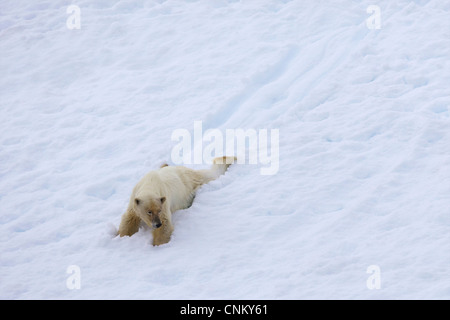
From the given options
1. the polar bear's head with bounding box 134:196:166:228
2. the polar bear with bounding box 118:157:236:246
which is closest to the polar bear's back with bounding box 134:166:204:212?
the polar bear with bounding box 118:157:236:246

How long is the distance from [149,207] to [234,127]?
3438 millimetres

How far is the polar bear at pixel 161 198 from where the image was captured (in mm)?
6426

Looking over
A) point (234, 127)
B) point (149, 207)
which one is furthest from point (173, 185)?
point (234, 127)

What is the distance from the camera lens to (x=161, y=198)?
255 inches

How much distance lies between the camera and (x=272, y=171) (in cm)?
784

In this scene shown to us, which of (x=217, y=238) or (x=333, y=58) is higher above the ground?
(x=333, y=58)

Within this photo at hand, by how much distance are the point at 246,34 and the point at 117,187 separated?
18.1 feet

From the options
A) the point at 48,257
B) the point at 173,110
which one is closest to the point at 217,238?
the point at 48,257

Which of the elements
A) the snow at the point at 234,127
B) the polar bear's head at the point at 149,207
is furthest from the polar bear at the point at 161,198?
the snow at the point at 234,127

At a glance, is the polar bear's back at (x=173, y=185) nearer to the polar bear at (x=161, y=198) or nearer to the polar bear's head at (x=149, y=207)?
the polar bear at (x=161, y=198)

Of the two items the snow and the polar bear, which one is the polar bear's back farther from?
the snow

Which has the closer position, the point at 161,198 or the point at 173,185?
the point at 161,198

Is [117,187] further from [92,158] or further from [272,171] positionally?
[272,171]

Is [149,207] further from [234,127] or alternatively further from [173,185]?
[234,127]
